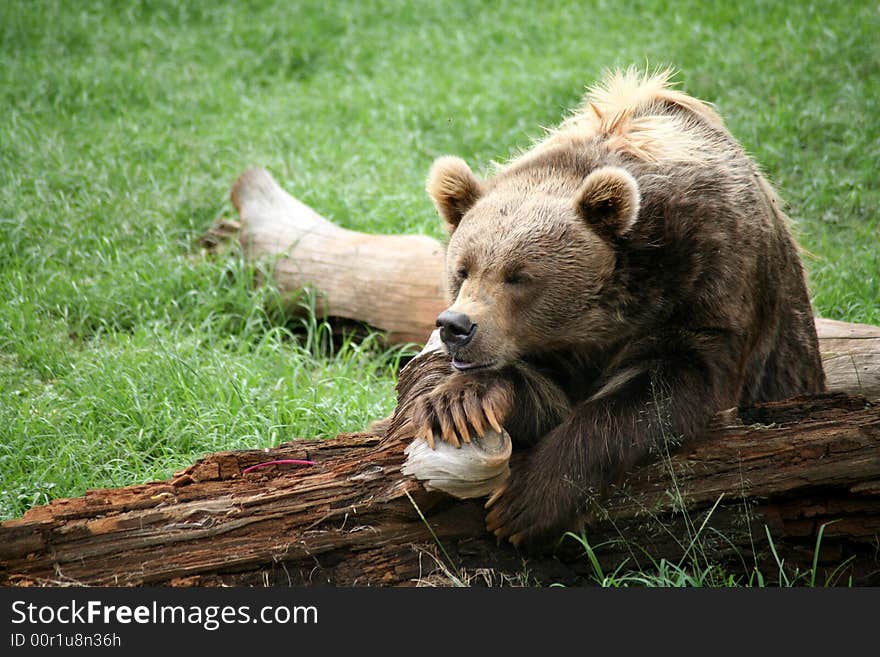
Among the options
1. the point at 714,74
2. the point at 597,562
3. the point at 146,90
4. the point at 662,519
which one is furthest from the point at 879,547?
the point at 146,90

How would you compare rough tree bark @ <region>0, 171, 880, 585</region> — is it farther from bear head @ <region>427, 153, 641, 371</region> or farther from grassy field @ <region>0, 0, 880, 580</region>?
grassy field @ <region>0, 0, 880, 580</region>

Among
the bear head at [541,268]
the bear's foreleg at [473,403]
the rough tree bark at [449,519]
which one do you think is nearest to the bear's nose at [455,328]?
the bear head at [541,268]

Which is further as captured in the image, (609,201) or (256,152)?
(256,152)

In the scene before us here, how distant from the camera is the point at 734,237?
407cm

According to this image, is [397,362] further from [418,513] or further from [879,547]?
[879,547]

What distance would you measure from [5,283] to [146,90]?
14.9 feet

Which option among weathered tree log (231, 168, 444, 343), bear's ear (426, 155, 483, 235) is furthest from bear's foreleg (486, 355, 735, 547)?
weathered tree log (231, 168, 444, 343)

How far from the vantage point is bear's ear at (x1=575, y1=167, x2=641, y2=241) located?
3.85 metres

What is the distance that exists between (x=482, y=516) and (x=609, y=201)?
53.5 inches

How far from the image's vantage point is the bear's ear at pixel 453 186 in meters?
4.34

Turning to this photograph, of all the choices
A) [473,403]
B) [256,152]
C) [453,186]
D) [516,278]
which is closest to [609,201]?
[516,278]

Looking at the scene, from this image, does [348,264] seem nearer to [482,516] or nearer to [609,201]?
[609,201]

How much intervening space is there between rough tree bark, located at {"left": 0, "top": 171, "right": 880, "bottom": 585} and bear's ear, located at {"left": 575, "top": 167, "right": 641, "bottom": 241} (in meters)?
0.89

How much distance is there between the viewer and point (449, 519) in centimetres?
370
